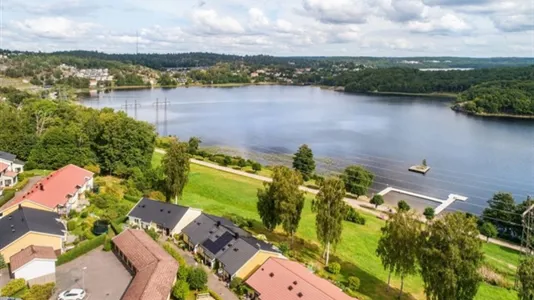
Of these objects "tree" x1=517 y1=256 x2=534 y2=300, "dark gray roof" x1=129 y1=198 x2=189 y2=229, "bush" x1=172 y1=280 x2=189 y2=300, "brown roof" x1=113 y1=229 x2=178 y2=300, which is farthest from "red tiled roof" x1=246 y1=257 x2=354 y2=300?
"dark gray roof" x1=129 y1=198 x2=189 y2=229

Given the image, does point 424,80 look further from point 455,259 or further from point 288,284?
point 288,284

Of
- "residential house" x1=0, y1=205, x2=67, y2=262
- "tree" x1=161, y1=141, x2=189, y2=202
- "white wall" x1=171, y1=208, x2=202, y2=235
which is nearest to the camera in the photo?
"residential house" x1=0, y1=205, x2=67, y2=262

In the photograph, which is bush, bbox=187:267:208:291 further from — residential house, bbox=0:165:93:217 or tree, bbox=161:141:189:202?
residential house, bbox=0:165:93:217

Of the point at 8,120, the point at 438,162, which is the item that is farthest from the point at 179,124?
the point at 438,162

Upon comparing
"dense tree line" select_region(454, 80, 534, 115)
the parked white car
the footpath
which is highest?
"dense tree line" select_region(454, 80, 534, 115)

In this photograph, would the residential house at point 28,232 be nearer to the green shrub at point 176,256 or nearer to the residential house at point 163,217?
the residential house at point 163,217
